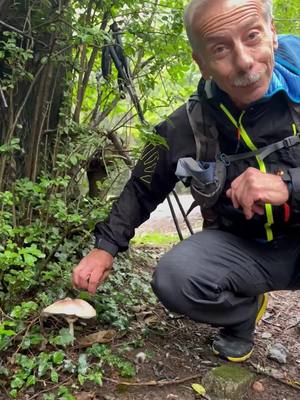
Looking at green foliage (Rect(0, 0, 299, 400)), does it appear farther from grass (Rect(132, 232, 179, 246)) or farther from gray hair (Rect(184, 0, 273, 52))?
grass (Rect(132, 232, 179, 246))

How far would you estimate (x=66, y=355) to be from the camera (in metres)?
2.46

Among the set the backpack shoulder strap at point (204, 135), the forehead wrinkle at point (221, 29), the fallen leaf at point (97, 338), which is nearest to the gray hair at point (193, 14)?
the forehead wrinkle at point (221, 29)

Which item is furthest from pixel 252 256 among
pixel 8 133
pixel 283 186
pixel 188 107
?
pixel 8 133

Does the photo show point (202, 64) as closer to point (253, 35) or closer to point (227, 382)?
point (253, 35)

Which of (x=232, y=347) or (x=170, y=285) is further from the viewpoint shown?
(x=232, y=347)

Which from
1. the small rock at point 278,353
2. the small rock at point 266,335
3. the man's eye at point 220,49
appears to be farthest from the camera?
the small rock at point 266,335

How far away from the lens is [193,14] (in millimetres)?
2527

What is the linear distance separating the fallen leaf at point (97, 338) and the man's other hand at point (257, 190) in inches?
37.3

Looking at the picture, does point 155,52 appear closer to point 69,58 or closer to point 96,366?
point 69,58

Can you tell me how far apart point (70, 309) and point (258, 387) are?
964 mm

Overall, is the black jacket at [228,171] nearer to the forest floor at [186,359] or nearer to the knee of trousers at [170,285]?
the knee of trousers at [170,285]

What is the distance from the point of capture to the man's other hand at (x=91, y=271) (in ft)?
8.60

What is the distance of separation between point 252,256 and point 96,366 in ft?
3.26

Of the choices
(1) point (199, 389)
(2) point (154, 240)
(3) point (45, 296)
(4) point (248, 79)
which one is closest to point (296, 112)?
(4) point (248, 79)
